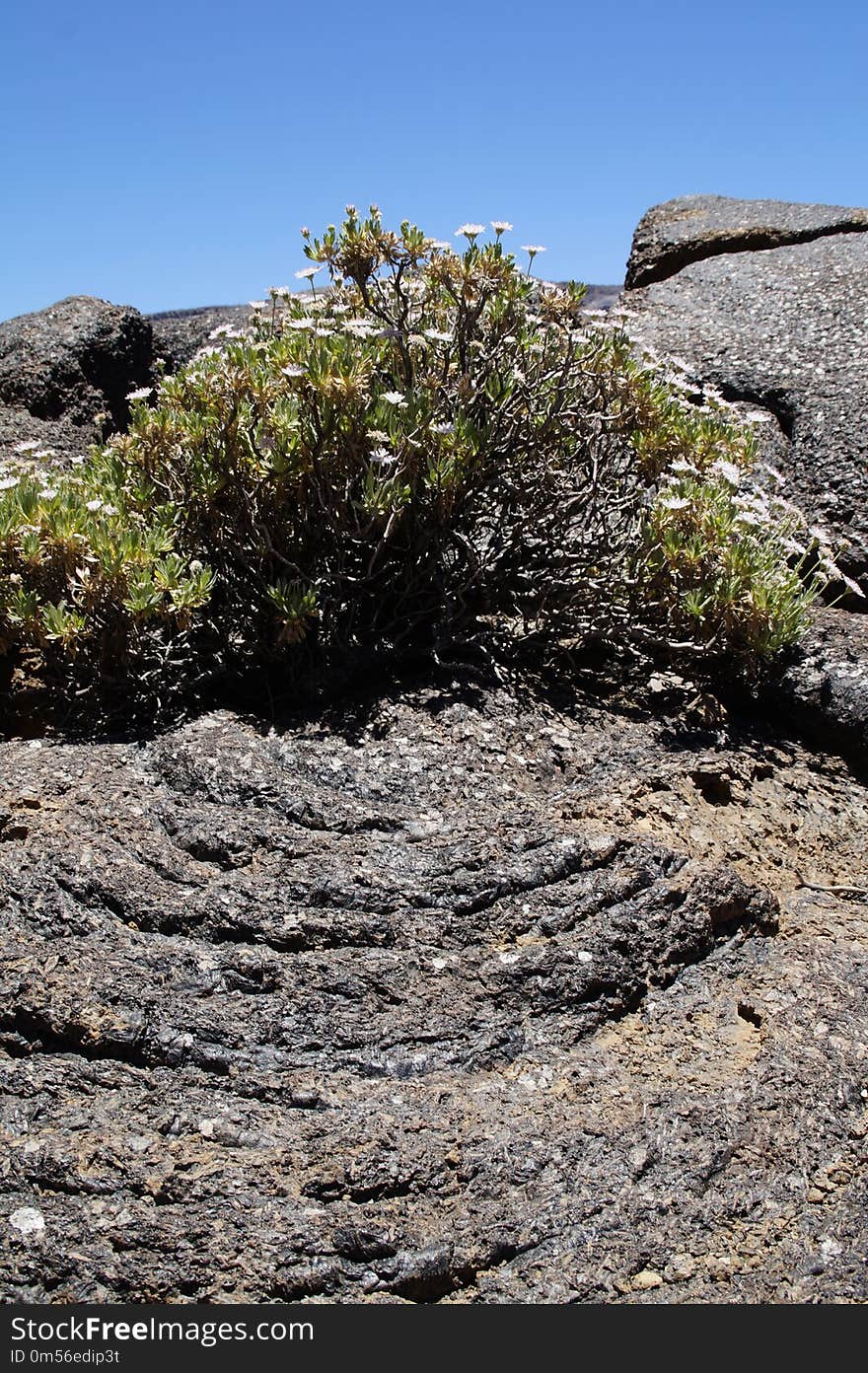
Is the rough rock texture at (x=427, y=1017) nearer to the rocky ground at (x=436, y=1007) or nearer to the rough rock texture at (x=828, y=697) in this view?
the rocky ground at (x=436, y=1007)

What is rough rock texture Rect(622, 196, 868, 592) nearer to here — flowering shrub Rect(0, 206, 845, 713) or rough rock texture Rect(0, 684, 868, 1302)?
flowering shrub Rect(0, 206, 845, 713)

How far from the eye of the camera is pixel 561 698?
4.79m

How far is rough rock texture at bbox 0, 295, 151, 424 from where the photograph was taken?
26.6ft

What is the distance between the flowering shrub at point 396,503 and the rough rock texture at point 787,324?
1.37m

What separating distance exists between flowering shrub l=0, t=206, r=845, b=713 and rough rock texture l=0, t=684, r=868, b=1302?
1.77 feet

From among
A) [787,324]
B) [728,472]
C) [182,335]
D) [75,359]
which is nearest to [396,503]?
[728,472]

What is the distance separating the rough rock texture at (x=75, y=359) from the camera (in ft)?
26.6

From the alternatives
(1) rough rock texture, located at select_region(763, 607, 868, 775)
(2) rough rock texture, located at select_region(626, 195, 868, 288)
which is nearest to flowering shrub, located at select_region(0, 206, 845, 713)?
(1) rough rock texture, located at select_region(763, 607, 868, 775)

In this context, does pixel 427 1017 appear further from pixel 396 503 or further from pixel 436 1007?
pixel 396 503

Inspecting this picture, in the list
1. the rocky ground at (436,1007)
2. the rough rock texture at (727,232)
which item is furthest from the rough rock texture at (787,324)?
the rocky ground at (436,1007)

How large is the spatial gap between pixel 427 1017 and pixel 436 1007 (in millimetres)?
43

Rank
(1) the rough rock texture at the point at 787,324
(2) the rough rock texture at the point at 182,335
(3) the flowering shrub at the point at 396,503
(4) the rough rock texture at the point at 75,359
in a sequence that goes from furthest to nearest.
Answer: (2) the rough rock texture at the point at 182,335 < (4) the rough rock texture at the point at 75,359 < (1) the rough rock texture at the point at 787,324 < (3) the flowering shrub at the point at 396,503

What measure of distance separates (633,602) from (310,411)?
1.67m

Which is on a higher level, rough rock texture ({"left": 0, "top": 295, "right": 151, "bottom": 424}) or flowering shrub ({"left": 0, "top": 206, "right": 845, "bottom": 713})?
rough rock texture ({"left": 0, "top": 295, "right": 151, "bottom": 424})
